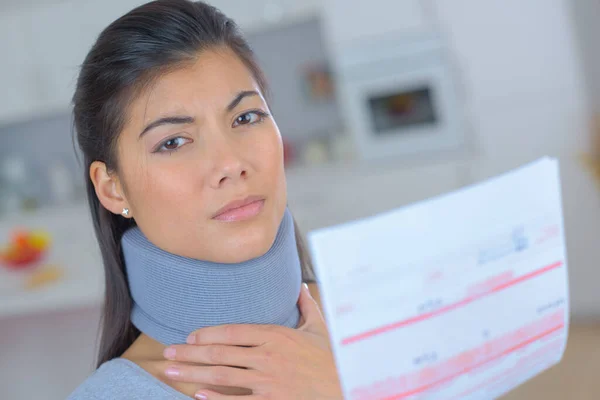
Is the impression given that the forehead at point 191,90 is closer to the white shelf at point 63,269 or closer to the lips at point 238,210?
the lips at point 238,210

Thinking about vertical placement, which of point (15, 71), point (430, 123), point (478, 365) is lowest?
point (430, 123)

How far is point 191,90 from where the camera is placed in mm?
892

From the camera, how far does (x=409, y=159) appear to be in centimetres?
320

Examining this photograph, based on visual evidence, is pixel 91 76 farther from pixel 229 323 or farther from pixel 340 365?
pixel 340 365

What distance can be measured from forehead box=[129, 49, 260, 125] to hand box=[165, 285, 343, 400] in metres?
0.30

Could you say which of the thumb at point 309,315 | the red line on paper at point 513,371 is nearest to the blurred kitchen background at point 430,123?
the thumb at point 309,315

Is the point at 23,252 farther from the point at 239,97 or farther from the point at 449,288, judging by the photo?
the point at 449,288

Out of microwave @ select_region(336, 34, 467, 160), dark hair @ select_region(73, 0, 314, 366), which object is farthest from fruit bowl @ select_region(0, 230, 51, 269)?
dark hair @ select_region(73, 0, 314, 366)

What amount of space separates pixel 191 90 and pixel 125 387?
412 mm

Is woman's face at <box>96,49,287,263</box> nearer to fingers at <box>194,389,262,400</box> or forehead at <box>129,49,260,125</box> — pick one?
forehead at <box>129,49,260,125</box>

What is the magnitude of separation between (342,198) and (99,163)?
2275 millimetres

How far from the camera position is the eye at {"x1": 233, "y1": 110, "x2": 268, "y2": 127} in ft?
3.04

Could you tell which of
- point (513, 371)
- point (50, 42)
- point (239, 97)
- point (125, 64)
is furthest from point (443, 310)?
point (50, 42)

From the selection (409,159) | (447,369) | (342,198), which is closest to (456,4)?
(409,159)
